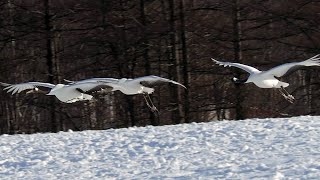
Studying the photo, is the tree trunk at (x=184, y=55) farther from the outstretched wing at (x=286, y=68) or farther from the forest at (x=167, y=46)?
the outstretched wing at (x=286, y=68)

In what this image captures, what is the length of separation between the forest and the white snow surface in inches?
398

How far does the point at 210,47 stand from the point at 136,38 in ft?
7.16

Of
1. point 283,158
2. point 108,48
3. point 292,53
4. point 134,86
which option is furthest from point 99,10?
point 283,158

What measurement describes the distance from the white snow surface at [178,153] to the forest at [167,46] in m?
10.1

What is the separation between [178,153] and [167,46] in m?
13.0

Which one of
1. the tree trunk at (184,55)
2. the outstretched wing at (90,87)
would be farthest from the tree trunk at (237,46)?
the outstretched wing at (90,87)

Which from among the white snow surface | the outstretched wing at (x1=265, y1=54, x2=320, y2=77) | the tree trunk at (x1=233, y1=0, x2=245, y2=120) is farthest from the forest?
the white snow surface

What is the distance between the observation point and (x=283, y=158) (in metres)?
9.20

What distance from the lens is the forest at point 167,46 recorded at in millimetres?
22844

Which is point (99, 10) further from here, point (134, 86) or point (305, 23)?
point (134, 86)

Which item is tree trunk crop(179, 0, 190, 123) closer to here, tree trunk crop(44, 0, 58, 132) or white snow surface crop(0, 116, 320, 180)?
tree trunk crop(44, 0, 58, 132)

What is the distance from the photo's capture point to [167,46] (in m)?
23.0

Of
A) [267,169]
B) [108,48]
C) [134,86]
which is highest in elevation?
[108,48]

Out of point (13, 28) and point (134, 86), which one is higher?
point (13, 28)
